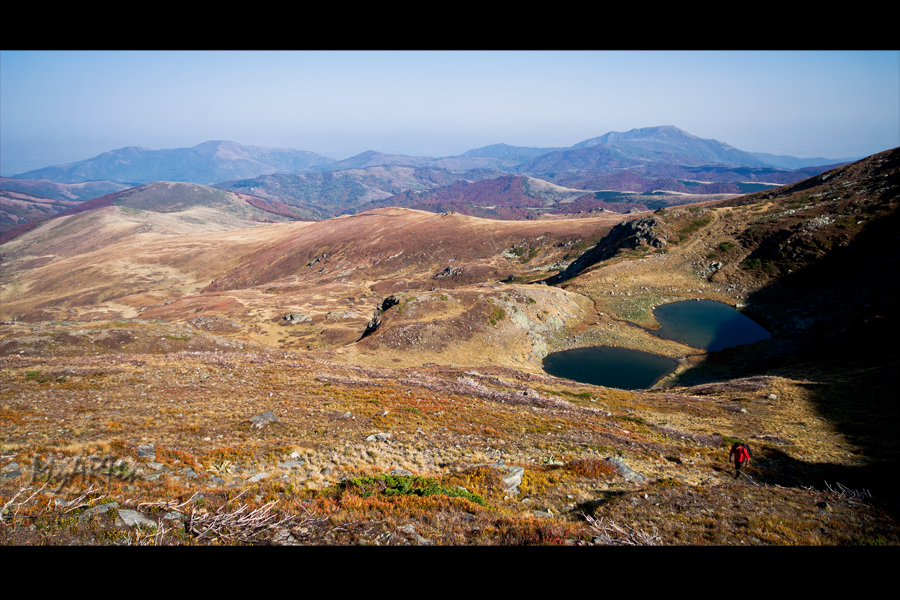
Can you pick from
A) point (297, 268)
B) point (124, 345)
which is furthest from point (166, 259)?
point (124, 345)

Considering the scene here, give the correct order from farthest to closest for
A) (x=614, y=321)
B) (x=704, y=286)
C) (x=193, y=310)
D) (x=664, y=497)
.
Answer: (x=193, y=310) → (x=704, y=286) → (x=614, y=321) → (x=664, y=497)

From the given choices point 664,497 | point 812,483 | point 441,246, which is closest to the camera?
point 664,497

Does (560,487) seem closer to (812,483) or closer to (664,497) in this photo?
(664,497)

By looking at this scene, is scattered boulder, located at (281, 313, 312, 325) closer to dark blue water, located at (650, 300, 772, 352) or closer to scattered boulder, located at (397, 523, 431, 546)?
dark blue water, located at (650, 300, 772, 352)

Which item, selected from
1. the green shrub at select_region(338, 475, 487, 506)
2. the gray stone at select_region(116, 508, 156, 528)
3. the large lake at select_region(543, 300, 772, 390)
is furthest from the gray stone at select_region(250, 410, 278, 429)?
the large lake at select_region(543, 300, 772, 390)

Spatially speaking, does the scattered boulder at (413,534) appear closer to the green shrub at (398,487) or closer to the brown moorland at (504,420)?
the brown moorland at (504,420)

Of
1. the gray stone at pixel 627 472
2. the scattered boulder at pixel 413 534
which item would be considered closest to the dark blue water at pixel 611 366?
the gray stone at pixel 627 472

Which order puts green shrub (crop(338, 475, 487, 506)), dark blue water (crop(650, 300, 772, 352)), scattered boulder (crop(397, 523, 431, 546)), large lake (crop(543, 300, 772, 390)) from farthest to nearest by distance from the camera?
1. dark blue water (crop(650, 300, 772, 352))
2. large lake (crop(543, 300, 772, 390))
3. green shrub (crop(338, 475, 487, 506))
4. scattered boulder (crop(397, 523, 431, 546))
